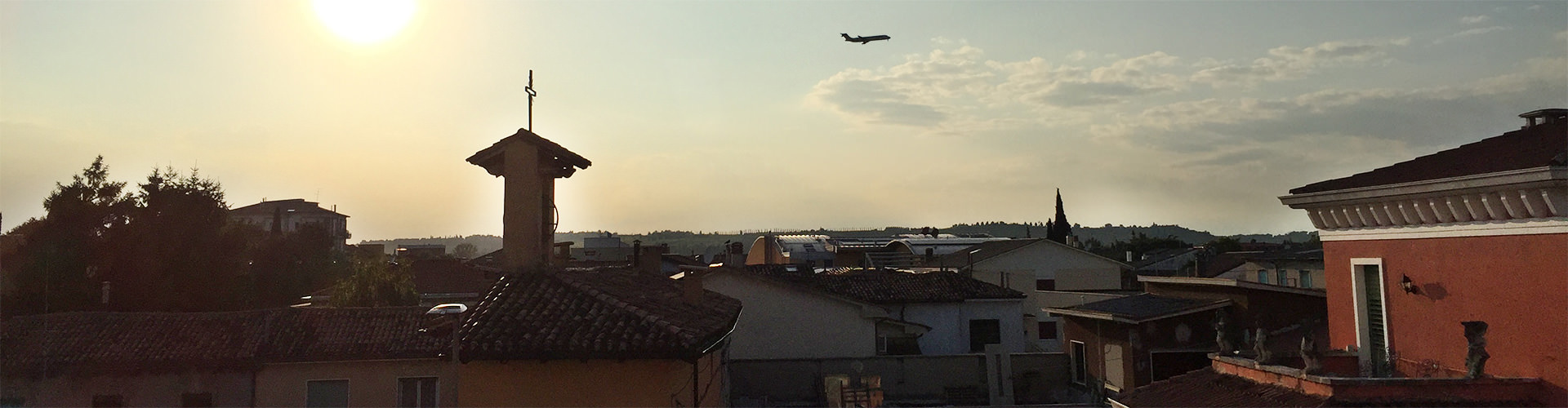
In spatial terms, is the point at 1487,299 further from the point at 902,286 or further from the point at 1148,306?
the point at 902,286

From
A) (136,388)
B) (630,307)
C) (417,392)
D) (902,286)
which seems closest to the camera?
(630,307)

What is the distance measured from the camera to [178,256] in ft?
112

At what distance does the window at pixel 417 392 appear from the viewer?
20391 millimetres

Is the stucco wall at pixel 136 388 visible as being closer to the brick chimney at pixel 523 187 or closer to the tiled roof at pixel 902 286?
the brick chimney at pixel 523 187

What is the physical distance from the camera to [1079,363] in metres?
26.1

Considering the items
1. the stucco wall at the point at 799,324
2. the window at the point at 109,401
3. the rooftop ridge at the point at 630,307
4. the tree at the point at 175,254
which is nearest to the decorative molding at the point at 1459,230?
the rooftop ridge at the point at 630,307

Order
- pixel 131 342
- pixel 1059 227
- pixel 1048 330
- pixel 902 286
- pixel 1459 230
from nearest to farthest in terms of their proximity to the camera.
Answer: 1. pixel 1459 230
2. pixel 131 342
3. pixel 902 286
4. pixel 1048 330
5. pixel 1059 227

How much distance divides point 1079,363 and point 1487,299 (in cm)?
1589

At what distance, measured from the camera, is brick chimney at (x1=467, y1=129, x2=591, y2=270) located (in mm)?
12961

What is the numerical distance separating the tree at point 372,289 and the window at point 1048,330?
24.9m

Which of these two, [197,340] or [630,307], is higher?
[630,307]

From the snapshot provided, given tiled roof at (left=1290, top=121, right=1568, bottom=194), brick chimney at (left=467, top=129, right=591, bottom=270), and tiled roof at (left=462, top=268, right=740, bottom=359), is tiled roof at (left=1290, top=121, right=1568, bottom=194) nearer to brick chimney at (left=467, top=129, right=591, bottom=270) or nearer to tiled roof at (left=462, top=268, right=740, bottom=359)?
tiled roof at (left=462, top=268, right=740, bottom=359)

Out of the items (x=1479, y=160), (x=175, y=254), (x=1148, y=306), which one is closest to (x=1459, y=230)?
(x=1479, y=160)

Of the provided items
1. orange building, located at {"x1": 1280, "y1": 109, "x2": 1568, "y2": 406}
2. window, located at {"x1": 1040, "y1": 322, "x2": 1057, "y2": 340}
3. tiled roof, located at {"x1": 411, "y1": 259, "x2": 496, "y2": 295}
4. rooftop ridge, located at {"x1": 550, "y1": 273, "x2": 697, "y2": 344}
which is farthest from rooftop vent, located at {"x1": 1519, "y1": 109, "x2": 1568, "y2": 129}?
tiled roof, located at {"x1": 411, "y1": 259, "x2": 496, "y2": 295}
